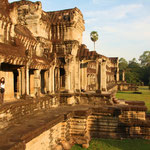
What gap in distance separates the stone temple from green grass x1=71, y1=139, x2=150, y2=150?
369 mm

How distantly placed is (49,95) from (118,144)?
5.17 m

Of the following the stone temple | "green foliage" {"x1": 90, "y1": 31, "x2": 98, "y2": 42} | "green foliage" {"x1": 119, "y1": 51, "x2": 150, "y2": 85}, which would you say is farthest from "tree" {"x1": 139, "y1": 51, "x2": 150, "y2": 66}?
the stone temple

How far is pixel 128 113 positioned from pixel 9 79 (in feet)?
26.0

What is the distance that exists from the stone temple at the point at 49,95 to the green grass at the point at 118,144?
1.21 ft

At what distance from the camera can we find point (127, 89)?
150 feet

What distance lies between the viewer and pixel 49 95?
1162cm

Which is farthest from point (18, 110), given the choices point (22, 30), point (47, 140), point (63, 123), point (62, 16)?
point (62, 16)

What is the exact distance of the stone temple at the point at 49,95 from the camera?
732 cm

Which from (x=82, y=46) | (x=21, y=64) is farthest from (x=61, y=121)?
(x=82, y=46)

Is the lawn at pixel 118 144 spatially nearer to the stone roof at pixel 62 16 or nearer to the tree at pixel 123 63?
the stone roof at pixel 62 16

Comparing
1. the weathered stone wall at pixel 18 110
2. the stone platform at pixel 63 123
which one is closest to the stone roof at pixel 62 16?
the stone platform at pixel 63 123

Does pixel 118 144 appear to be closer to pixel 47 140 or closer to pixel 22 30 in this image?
pixel 47 140

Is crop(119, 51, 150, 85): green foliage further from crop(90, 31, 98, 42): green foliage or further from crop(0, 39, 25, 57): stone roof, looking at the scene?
crop(0, 39, 25, 57): stone roof

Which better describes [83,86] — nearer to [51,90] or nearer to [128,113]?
[51,90]
